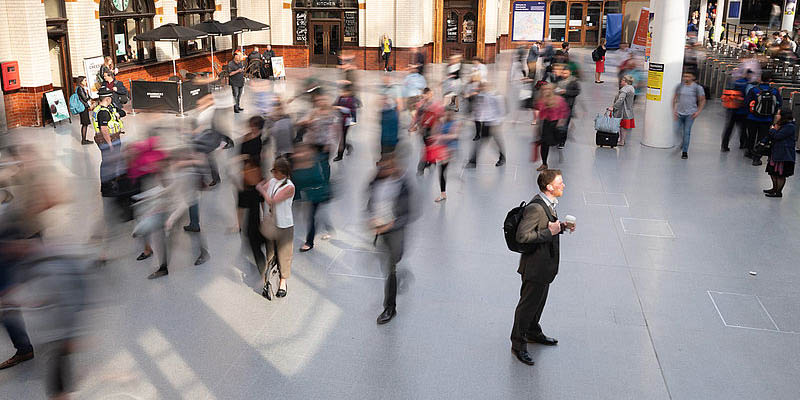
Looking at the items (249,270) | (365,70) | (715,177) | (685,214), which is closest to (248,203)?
(249,270)

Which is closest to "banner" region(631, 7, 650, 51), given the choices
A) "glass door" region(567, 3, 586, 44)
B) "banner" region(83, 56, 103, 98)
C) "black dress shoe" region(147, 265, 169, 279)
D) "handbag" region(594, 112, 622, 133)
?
"handbag" region(594, 112, 622, 133)

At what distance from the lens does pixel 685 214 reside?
1087cm

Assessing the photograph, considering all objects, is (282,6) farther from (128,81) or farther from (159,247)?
(159,247)

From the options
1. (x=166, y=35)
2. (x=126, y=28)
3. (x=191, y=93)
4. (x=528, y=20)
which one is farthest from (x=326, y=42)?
(x=528, y=20)

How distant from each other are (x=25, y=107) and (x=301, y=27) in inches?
621

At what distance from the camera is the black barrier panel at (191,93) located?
760 inches

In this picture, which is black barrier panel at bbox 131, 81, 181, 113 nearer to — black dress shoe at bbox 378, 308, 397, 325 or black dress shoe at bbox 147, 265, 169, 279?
black dress shoe at bbox 147, 265, 169, 279

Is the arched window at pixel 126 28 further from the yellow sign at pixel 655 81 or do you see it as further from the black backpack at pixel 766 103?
the black backpack at pixel 766 103

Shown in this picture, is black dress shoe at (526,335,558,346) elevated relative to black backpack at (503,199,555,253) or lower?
lower

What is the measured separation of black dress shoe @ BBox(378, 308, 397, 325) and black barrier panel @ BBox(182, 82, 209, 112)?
1382cm

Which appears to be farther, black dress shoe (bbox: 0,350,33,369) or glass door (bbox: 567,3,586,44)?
glass door (bbox: 567,3,586,44)

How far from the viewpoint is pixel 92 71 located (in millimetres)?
18953

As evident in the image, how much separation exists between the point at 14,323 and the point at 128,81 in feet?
54.3

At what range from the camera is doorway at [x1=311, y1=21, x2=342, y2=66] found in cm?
3075
